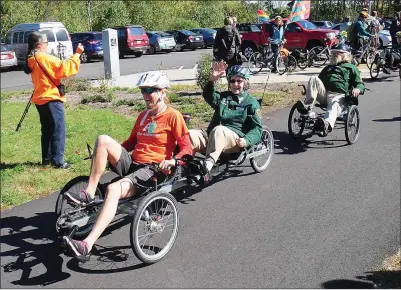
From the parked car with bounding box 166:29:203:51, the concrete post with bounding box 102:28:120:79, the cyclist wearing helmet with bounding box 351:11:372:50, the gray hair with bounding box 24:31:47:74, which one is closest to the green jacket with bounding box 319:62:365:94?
the gray hair with bounding box 24:31:47:74

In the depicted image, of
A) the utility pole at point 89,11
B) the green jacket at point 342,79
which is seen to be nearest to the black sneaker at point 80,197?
the green jacket at point 342,79

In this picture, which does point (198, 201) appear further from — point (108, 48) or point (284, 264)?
point (108, 48)

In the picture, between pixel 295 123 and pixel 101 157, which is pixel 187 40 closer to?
pixel 295 123

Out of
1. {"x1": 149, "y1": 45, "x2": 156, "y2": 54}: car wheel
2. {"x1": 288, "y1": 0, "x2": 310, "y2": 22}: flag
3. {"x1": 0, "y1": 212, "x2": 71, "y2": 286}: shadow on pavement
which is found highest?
{"x1": 288, "y1": 0, "x2": 310, "y2": 22}: flag

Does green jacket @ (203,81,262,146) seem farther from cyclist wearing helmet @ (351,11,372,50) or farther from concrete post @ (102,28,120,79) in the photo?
concrete post @ (102,28,120,79)

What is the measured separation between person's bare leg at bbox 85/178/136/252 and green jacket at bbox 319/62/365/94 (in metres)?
4.72

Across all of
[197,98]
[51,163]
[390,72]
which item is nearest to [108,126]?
[51,163]

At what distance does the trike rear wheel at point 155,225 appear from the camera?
13.5 ft

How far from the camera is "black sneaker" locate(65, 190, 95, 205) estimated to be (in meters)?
4.31

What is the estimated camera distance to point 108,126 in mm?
8914

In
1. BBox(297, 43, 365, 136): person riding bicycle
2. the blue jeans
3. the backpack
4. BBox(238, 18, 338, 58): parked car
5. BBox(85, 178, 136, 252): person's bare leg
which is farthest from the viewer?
BBox(238, 18, 338, 58): parked car

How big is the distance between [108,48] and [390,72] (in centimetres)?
911

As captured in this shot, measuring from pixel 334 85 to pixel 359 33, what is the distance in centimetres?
815

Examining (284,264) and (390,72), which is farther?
(390,72)
